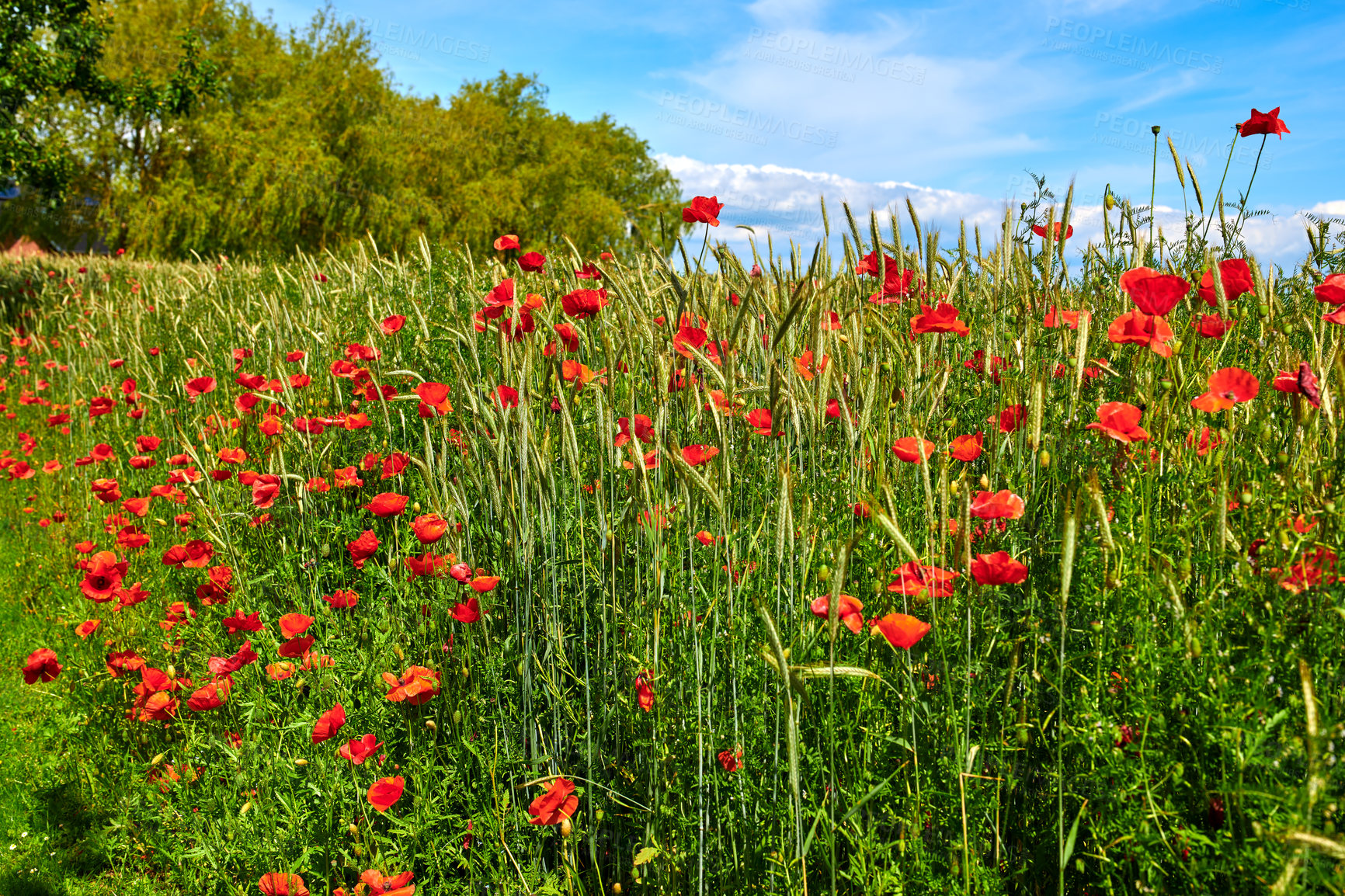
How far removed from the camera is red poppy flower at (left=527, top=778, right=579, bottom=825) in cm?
161

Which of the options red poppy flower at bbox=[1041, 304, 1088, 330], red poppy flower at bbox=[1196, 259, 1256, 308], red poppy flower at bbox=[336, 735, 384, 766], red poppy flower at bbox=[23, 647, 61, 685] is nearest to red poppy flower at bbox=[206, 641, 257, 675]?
red poppy flower at bbox=[336, 735, 384, 766]

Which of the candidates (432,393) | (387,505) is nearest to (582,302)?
(432,393)

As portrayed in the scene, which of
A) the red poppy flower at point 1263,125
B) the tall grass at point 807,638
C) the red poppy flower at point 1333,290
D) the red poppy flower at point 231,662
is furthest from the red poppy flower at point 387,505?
the red poppy flower at point 1263,125

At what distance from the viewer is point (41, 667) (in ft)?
7.52

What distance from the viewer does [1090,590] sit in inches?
57.8

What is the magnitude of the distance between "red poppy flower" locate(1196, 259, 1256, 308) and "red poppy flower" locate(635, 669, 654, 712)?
162cm

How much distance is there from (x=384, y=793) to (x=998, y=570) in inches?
52.1

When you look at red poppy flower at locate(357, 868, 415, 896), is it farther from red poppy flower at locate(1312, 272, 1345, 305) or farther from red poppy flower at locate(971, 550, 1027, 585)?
red poppy flower at locate(1312, 272, 1345, 305)

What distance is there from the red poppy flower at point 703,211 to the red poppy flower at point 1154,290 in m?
1.04

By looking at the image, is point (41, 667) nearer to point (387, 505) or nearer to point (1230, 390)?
point (387, 505)

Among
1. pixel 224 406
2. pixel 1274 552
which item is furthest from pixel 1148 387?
pixel 224 406

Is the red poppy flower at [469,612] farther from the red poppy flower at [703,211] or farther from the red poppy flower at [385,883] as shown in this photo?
the red poppy flower at [703,211]

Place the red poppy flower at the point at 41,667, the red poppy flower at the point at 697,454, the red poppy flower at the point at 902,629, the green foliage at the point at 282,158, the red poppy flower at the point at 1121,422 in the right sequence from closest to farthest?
the red poppy flower at the point at 902,629 < the red poppy flower at the point at 1121,422 < the red poppy flower at the point at 697,454 < the red poppy flower at the point at 41,667 < the green foliage at the point at 282,158

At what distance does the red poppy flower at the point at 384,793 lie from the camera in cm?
166
